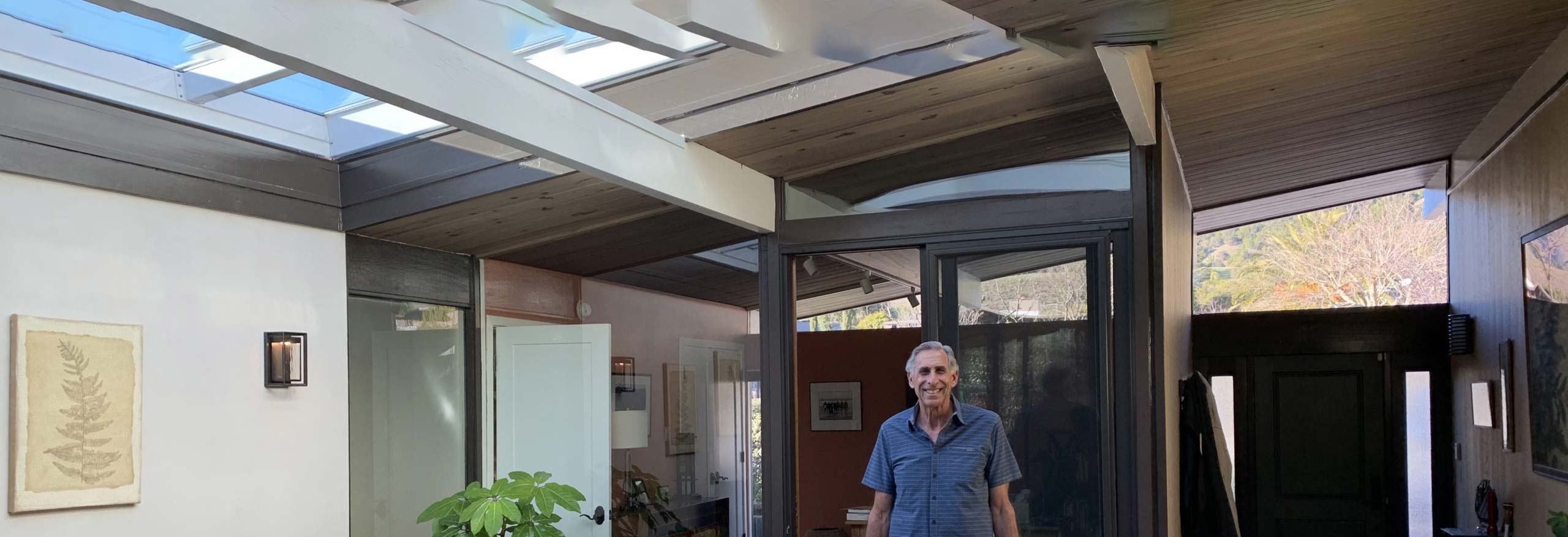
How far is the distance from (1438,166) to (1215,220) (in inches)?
80.1

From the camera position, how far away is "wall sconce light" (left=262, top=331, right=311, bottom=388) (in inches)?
184

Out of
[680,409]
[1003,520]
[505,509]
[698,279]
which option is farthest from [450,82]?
[680,409]

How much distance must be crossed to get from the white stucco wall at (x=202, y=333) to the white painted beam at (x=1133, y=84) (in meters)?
3.26

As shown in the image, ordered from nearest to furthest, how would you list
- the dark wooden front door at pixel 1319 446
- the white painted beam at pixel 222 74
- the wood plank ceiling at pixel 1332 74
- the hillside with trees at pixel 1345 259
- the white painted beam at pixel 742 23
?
the white painted beam at pixel 742 23, the white painted beam at pixel 222 74, the wood plank ceiling at pixel 1332 74, the dark wooden front door at pixel 1319 446, the hillside with trees at pixel 1345 259

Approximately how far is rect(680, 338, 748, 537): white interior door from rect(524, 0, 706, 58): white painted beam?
3.30 meters

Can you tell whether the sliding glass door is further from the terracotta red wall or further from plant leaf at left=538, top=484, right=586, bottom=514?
the terracotta red wall

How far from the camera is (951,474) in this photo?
371 cm

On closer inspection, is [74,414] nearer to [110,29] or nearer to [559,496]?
[110,29]

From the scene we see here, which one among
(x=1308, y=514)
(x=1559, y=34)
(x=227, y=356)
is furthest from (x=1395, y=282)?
(x=227, y=356)

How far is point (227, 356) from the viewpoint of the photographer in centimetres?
451

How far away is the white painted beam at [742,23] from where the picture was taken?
140 inches

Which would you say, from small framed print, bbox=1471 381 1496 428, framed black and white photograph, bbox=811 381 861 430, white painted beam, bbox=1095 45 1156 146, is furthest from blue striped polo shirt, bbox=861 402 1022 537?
framed black and white photograph, bbox=811 381 861 430

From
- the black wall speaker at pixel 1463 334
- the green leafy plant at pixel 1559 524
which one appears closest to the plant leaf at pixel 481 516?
the green leafy plant at pixel 1559 524

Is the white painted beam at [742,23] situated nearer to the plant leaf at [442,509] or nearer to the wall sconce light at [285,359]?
the wall sconce light at [285,359]
